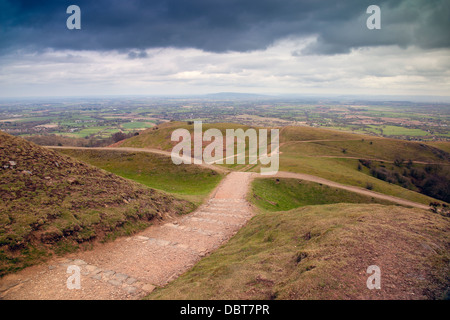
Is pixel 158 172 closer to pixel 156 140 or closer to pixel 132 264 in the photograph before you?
pixel 132 264

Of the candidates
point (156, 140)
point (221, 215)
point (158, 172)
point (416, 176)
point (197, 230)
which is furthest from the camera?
point (156, 140)

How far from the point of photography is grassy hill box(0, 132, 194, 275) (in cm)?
1469

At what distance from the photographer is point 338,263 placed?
10.4 meters

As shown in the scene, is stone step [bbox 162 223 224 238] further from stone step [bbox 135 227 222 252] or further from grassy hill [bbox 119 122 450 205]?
grassy hill [bbox 119 122 450 205]

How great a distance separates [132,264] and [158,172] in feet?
117

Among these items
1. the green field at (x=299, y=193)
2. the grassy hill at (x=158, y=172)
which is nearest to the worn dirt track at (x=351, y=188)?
the green field at (x=299, y=193)

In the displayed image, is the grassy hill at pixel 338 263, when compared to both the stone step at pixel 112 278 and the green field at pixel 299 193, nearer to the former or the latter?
the stone step at pixel 112 278

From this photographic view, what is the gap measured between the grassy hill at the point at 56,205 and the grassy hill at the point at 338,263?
8.74m

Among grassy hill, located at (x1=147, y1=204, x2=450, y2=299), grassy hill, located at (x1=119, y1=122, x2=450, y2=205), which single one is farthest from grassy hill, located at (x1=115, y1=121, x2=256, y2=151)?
grassy hill, located at (x1=147, y1=204, x2=450, y2=299)

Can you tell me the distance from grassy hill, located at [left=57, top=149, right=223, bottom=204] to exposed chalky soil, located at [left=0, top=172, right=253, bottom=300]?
32.8 feet

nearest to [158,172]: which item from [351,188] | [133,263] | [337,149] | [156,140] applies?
[133,263]
